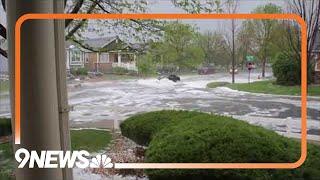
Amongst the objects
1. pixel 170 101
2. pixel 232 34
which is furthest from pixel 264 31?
pixel 170 101

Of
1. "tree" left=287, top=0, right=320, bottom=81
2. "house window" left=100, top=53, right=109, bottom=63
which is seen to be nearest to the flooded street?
"house window" left=100, top=53, right=109, bottom=63

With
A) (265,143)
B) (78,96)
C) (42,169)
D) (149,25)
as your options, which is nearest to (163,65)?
(149,25)

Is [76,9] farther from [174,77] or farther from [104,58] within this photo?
[174,77]

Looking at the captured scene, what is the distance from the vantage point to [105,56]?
1.71 meters

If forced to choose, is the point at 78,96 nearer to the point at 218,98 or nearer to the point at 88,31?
the point at 88,31

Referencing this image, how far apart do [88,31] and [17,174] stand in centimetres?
71

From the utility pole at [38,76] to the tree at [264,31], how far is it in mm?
837

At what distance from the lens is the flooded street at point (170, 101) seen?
163 centimetres

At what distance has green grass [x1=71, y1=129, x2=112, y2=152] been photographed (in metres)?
1.69

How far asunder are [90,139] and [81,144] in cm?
5

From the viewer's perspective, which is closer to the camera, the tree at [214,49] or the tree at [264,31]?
the tree at [264,31]

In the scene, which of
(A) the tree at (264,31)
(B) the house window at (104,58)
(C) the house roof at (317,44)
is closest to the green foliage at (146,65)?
(B) the house window at (104,58)

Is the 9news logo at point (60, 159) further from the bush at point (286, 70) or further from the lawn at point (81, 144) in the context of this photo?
the bush at point (286, 70)

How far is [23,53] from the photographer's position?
1.44 m
